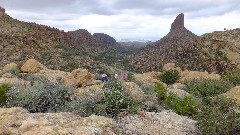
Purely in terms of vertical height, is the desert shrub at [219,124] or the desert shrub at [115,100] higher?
the desert shrub at [115,100]

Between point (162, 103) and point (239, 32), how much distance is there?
58.4 m

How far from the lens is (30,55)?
49.1 m

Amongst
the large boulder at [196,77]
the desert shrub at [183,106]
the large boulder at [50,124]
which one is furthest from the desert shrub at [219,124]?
the large boulder at [196,77]

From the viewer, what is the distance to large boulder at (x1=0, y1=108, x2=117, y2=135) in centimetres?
606

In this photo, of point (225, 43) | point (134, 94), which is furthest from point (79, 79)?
point (225, 43)

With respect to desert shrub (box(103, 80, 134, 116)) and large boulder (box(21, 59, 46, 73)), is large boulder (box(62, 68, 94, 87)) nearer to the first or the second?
desert shrub (box(103, 80, 134, 116))

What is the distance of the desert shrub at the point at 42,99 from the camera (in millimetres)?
8930

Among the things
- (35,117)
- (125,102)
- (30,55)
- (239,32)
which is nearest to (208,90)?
(125,102)

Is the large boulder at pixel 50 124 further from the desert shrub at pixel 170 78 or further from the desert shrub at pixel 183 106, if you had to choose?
the desert shrub at pixel 170 78

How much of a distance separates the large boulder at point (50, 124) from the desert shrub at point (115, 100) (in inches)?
37.7

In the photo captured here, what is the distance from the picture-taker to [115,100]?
27.1 feet

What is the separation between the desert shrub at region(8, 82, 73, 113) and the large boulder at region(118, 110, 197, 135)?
2.19m

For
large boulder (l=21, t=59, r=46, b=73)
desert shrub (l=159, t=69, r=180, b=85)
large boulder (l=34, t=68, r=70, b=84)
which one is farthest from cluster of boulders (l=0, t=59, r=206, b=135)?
desert shrub (l=159, t=69, r=180, b=85)

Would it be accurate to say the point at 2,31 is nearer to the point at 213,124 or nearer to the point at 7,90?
the point at 7,90
